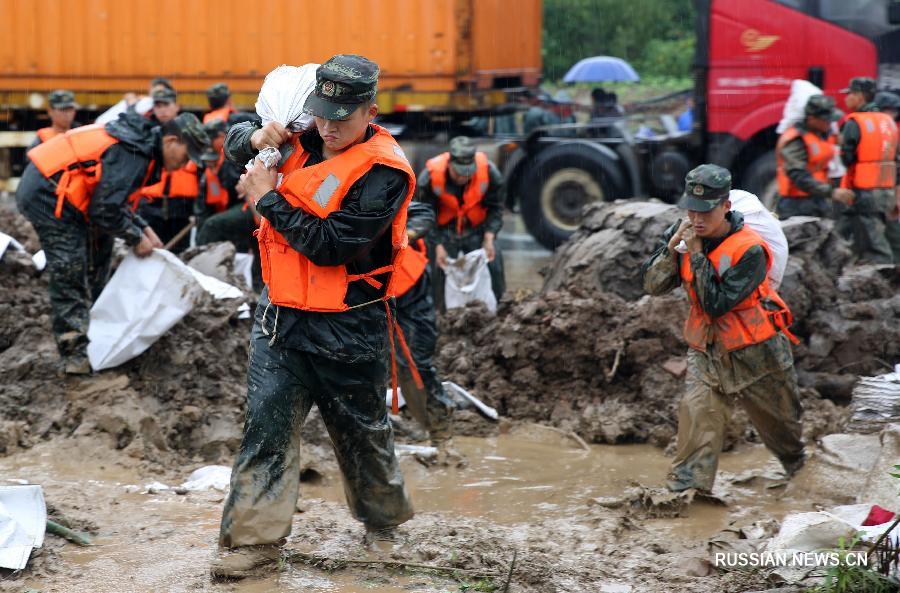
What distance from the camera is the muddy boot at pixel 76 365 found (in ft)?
22.6

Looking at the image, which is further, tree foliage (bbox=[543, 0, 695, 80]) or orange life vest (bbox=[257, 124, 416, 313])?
tree foliage (bbox=[543, 0, 695, 80])

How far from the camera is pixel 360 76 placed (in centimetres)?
407

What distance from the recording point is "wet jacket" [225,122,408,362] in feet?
13.4

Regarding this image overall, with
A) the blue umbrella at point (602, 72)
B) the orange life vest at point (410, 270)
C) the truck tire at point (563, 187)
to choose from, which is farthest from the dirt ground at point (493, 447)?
the blue umbrella at point (602, 72)

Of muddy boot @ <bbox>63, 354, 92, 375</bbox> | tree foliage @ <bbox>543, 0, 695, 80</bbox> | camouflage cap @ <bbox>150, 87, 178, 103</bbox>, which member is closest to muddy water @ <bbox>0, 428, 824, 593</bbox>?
muddy boot @ <bbox>63, 354, 92, 375</bbox>

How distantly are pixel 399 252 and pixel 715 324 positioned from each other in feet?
6.64

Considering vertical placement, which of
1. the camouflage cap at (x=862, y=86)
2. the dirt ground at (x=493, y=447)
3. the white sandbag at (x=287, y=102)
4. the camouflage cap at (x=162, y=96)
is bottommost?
the dirt ground at (x=493, y=447)

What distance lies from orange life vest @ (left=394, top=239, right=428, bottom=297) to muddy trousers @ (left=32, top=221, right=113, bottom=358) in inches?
76.6

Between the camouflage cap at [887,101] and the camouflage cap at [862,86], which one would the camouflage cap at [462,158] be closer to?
the camouflage cap at [862,86]

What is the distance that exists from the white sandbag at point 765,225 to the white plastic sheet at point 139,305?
10.6 ft

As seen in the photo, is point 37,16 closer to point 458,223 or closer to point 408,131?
point 408,131

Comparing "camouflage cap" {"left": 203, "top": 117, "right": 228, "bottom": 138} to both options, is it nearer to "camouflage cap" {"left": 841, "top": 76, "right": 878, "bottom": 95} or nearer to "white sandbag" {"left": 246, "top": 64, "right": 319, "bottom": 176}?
"white sandbag" {"left": 246, "top": 64, "right": 319, "bottom": 176}

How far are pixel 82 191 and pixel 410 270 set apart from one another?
2041 mm

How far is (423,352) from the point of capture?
7.03 meters
